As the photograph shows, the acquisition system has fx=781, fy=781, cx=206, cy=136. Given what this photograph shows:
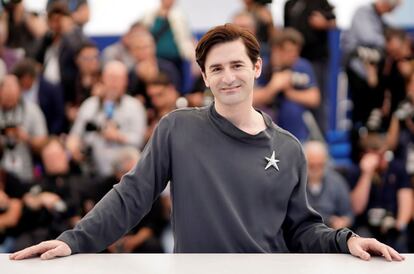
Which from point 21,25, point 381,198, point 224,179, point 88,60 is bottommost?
point 381,198

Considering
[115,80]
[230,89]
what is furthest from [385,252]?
[115,80]

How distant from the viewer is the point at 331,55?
5258 mm

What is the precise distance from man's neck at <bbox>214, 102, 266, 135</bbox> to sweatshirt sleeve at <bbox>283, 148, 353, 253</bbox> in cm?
15

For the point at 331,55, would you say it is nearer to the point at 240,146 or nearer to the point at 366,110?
the point at 366,110

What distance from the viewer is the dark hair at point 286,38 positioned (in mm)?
4902

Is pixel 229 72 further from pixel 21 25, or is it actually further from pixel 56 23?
pixel 21 25

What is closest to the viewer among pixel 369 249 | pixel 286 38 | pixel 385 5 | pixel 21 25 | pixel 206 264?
pixel 206 264

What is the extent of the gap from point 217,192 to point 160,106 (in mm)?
3162

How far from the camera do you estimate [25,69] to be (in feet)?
17.2

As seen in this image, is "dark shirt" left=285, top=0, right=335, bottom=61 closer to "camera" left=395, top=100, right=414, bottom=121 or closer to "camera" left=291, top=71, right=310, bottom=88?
"camera" left=291, top=71, right=310, bottom=88

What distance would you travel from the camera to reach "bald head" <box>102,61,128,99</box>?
5082 millimetres

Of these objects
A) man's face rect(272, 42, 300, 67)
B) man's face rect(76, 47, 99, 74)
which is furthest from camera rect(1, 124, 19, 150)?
man's face rect(272, 42, 300, 67)

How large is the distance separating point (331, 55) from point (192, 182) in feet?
11.3

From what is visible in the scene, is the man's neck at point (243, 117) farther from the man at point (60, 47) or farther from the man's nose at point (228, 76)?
the man at point (60, 47)
